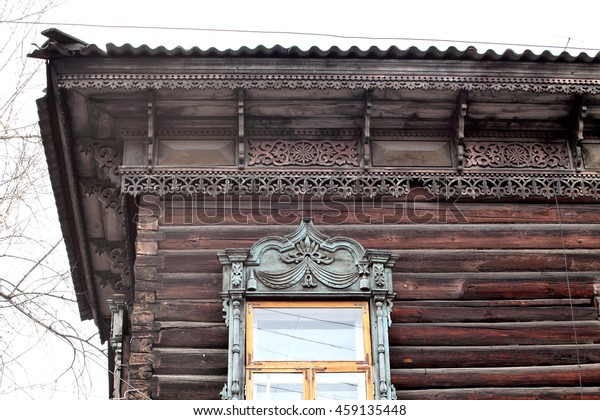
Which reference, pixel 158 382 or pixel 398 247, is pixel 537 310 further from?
pixel 158 382

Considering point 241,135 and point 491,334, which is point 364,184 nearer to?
point 241,135

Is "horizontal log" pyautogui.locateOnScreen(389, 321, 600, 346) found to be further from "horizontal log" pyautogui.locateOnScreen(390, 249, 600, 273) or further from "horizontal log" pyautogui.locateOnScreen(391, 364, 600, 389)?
"horizontal log" pyautogui.locateOnScreen(390, 249, 600, 273)

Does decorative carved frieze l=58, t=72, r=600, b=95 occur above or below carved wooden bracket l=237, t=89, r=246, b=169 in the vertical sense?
above

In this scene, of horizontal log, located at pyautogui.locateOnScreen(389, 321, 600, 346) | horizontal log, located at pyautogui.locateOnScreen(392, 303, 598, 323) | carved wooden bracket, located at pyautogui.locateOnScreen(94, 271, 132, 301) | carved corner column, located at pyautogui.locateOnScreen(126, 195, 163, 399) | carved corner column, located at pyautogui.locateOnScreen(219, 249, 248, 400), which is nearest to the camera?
carved corner column, located at pyautogui.locateOnScreen(219, 249, 248, 400)

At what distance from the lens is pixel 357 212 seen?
886 centimetres

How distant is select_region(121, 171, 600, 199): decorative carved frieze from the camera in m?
8.84

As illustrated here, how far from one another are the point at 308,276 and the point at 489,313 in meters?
1.54

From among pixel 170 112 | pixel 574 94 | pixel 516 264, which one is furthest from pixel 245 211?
pixel 574 94

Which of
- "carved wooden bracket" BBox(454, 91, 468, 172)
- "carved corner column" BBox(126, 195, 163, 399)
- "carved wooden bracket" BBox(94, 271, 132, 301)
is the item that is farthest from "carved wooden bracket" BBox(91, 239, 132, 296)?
"carved wooden bracket" BBox(454, 91, 468, 172)

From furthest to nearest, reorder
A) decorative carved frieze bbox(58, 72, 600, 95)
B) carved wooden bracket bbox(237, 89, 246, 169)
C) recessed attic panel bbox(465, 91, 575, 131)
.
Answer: recessed attic panel bbox(465, 91, 575, 131) → carved wooden bracket bbox(237, 89, 246, 169) → decorative carved frieze bbox(58, 72, 600, 95)

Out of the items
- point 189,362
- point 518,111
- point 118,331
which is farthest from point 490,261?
point 118,331

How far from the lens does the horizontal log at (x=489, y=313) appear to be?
27.2 feet

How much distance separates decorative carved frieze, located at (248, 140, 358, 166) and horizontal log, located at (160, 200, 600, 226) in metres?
0.36

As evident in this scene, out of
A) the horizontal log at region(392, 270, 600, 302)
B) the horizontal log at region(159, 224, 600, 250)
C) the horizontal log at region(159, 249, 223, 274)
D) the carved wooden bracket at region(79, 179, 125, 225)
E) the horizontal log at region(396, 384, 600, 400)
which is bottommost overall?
the horizontal log at region(396, 384, 600, 400)
